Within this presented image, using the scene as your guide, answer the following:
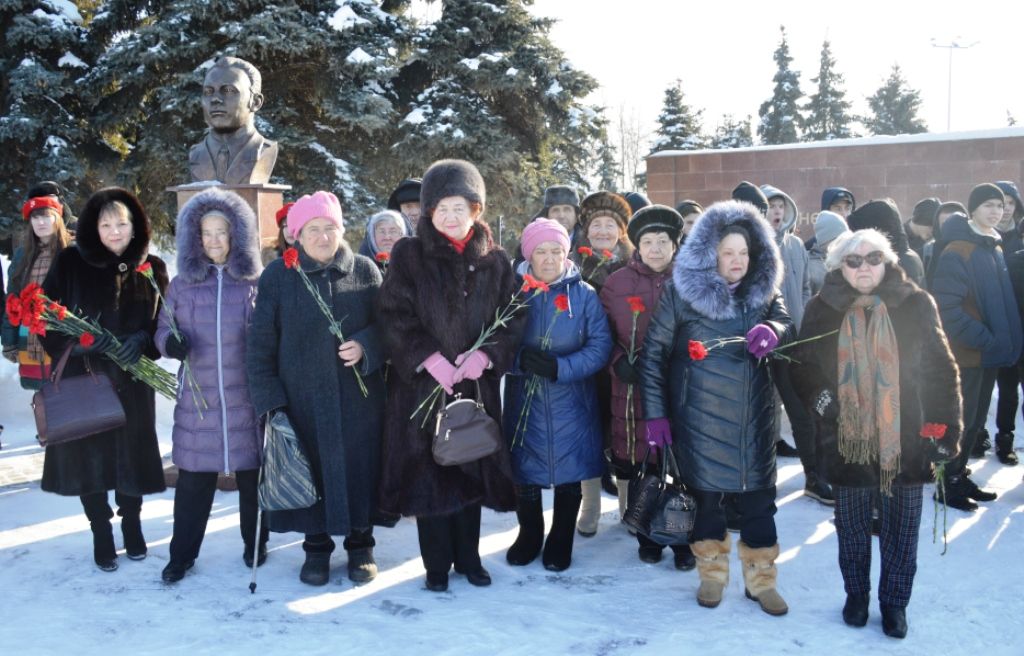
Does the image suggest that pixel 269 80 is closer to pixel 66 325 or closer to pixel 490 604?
pixel 66 325

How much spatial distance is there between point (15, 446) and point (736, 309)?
20.3ft

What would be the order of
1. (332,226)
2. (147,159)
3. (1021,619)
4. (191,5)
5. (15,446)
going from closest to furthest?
(1021,619), (332,226), (15,446), (191,5), (147,159)

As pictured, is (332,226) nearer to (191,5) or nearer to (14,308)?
(14,308)

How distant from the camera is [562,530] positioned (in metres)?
4.05

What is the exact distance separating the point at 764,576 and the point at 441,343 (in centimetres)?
174

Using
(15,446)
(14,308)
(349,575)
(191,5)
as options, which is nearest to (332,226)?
(14,308)

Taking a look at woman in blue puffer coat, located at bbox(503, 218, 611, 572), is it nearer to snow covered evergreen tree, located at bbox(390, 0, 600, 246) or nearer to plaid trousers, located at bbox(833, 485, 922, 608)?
plaid trousers, located at bbox(833, 485, 922, 608)

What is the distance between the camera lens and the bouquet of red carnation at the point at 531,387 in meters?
3.80

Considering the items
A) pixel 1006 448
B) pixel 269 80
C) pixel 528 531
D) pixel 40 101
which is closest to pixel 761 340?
pixel 528 531

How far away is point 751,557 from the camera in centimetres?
357

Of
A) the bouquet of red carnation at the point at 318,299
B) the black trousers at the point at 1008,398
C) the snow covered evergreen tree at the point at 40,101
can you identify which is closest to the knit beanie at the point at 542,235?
the bouquet of red carnation at the point at 318,299

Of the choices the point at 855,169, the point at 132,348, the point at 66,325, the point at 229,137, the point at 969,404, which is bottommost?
the point at 969,404

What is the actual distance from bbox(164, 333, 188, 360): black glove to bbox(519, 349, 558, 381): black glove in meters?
1.58

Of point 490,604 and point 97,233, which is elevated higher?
point 97,233
